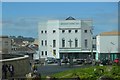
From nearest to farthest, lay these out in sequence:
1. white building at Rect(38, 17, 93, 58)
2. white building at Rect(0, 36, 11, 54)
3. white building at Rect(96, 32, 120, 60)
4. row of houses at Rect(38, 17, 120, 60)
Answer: white building at Rect(0, 36, 11, 54), white building at Rect(96, 32, 120, 60), row of houses at Rect(38, 17, 120, 60), white building at Rect(38, 17, 93, 58)

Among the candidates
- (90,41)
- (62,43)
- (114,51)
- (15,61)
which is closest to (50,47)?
(62,43)

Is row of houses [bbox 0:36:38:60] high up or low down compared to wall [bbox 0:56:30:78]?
up

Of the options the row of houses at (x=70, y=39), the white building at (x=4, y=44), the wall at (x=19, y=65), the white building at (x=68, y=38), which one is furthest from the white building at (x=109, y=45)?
the wall at (x=19, y=65)

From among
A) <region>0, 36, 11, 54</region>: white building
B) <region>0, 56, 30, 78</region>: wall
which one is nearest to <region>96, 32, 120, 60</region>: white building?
<region>0, 36, 11, 54</region>: white building

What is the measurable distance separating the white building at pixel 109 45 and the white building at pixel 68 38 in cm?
460

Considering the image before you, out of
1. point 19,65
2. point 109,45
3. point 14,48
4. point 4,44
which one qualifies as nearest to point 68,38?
point 109,45

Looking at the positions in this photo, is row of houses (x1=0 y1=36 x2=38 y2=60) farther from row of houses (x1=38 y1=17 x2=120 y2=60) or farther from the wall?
the wall

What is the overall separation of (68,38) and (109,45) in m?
10.9

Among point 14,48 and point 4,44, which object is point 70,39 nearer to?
point 4,44

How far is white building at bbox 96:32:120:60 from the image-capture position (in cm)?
7781

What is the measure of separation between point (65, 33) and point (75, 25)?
9.11 ft

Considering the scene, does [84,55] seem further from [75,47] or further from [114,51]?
[114,51]

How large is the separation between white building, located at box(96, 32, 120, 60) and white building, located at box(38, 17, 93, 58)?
15.1 ft

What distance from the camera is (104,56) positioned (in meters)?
80.8
